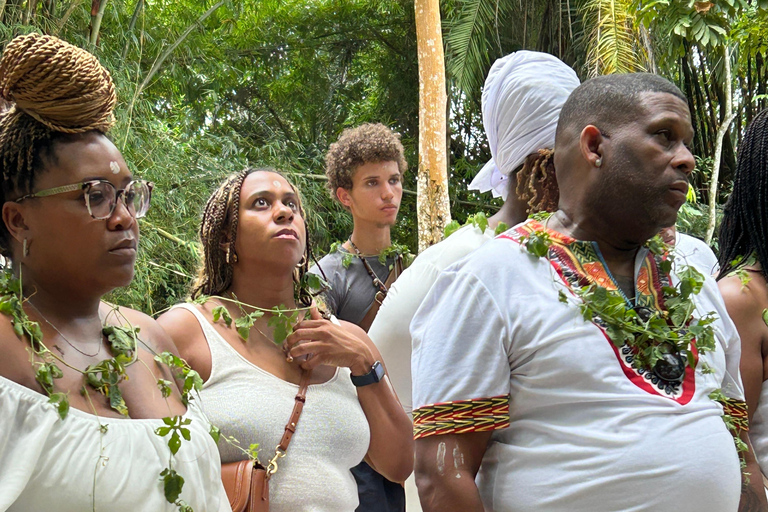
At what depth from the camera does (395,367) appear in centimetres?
319

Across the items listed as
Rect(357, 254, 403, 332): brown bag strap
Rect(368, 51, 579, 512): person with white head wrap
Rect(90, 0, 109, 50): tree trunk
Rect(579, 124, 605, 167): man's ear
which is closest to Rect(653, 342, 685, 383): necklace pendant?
Rect(579, 124, 605, 167): man's ear

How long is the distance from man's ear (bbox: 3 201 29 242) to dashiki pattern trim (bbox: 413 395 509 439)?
981 millimetres

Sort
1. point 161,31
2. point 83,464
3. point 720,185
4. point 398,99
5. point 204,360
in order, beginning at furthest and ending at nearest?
1. point 398,99
2. point 720,185
3. point 161,31
4. point 204,360
5. point 83,464

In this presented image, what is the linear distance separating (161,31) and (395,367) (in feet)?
30.7

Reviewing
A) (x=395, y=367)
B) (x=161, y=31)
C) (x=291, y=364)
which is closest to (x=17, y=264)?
(x=291, y=364)

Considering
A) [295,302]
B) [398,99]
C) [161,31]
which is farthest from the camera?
[398,99]

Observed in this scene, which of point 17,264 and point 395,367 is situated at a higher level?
point 17,264

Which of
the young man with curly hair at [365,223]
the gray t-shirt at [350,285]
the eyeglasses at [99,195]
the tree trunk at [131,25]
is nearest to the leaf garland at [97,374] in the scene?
the eyeglasses at [99,195]

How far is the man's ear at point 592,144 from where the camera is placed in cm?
207

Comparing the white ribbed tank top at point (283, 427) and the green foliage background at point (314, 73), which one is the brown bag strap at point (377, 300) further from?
the green foliage background at point (314, 73)

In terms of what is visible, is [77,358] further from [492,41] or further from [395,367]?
[492,41]

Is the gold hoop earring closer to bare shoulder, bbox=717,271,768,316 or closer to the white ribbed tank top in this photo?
the white ribbed tank top

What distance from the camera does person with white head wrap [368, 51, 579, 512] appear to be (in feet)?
9.34

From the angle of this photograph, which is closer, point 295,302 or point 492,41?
point 295,302
